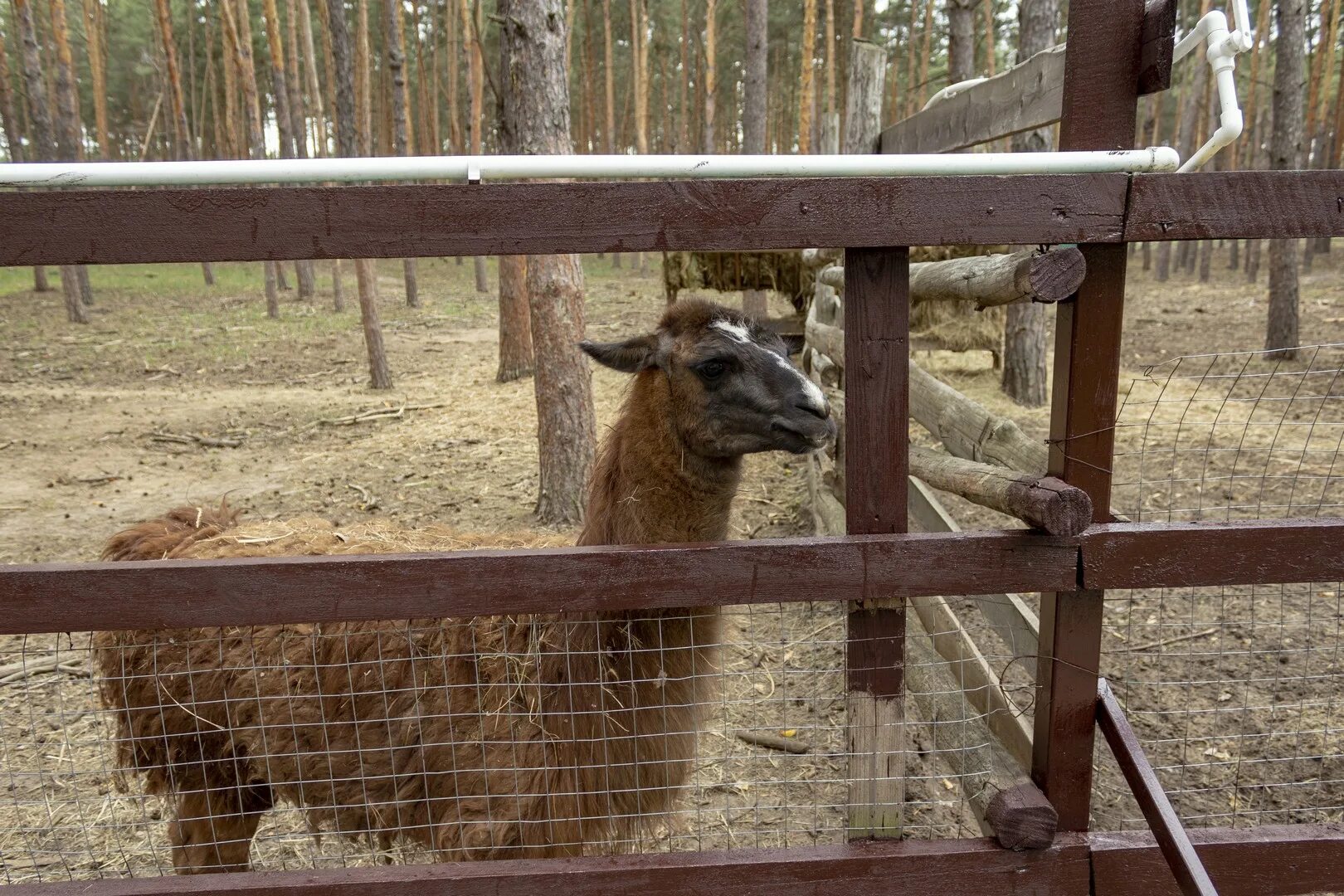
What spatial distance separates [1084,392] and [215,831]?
3.44 metres

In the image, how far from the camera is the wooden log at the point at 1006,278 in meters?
2.08

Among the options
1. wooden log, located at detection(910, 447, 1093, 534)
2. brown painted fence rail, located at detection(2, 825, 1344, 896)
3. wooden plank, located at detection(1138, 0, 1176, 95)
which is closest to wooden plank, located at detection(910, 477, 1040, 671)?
brown painted fence rail, located at detection(2, 825, 1344, 896)

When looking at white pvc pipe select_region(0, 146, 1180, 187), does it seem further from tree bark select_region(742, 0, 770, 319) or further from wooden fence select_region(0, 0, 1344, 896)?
tree bark select_region(742, 0, 770, 319)

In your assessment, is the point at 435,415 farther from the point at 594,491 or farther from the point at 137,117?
the point at 137,117

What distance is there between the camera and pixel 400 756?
303 cm

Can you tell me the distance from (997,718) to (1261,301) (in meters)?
19.5

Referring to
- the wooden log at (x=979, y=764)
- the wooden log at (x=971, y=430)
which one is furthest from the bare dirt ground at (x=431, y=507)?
the wooden log at (x=971, y=430)

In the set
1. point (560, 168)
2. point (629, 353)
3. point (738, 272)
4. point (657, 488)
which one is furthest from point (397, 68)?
point (560, 168)

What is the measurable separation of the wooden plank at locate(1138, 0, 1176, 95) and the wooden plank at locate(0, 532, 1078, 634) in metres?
1.17

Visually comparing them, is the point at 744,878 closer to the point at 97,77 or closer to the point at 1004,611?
the point at 1004,611

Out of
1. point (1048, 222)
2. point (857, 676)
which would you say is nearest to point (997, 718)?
point (857, 676)

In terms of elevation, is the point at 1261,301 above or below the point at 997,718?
above

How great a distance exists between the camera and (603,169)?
2.04m

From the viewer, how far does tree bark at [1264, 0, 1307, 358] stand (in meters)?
11.7
